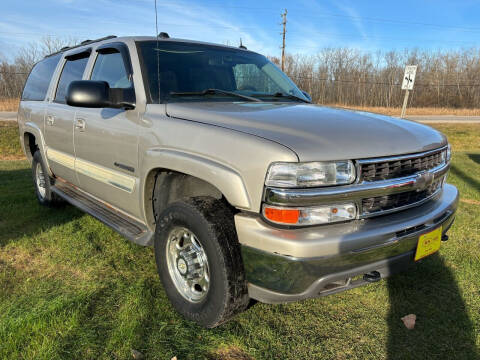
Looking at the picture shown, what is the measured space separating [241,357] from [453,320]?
153cm

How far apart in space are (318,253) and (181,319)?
1212 millimetres

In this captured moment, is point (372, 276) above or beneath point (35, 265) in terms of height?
above

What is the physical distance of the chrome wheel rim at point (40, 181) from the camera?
15.5 feet

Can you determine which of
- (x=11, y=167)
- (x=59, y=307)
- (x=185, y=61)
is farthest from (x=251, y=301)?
(x=11, y=167)

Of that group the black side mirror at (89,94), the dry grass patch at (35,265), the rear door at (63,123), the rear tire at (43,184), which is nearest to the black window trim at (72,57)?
the rear door at (63,123)

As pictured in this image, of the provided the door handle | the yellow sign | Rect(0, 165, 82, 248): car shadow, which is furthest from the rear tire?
the yellow sign

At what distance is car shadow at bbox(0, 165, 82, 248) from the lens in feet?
13.0

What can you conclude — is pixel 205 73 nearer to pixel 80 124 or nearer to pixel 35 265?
pixel 80 124

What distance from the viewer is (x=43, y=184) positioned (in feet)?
15.5

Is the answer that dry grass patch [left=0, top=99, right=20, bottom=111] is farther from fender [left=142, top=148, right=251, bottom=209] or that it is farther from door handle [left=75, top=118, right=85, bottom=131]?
fender [left=142, top=148, right=251, bottom=209]

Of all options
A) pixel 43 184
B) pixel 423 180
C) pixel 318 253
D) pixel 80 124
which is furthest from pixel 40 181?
pixel 423 180

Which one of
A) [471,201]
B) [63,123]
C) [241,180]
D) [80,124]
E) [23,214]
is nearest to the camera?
[241,180]

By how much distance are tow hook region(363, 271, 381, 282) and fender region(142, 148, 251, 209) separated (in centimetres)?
81

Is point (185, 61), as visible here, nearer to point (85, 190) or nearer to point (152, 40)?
point (152, 40)
